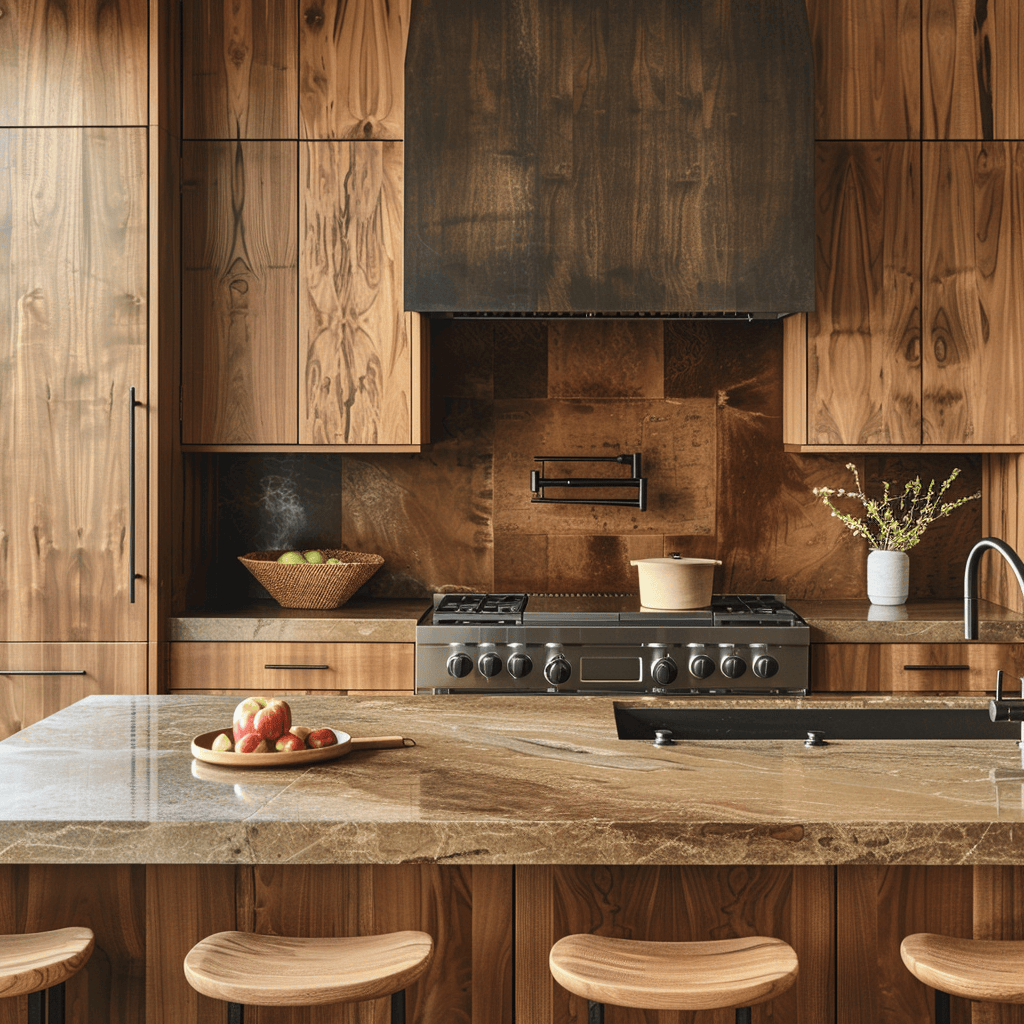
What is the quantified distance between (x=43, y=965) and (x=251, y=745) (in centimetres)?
46

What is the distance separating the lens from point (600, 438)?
396 centimetres

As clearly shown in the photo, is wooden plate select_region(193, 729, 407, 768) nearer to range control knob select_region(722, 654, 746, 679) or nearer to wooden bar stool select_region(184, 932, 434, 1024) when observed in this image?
wooden bar stool select_region(184, 932, 434, 1024)

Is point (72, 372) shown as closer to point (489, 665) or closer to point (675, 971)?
point (489, 665)

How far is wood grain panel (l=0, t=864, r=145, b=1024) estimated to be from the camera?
1.78m

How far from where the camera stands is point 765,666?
128 inches

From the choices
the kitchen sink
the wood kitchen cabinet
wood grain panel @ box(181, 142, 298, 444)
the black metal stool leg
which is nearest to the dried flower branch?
the wood kitchen cabinet

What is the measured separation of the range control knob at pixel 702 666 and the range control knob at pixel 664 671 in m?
0.06

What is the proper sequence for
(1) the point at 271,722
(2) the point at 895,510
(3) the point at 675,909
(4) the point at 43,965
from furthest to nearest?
(2) the point at 895,510 → (1) the point at 271,722 → (3) the point at 675,909 → (4) the point at 43,965

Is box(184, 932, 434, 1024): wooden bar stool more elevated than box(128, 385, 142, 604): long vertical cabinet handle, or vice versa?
box(128, 385, 142, 604): long vertical cabinet handle

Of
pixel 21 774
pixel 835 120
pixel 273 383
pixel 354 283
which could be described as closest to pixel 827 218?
pixel 835 120

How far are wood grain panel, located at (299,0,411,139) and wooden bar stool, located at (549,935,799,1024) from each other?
2723mm

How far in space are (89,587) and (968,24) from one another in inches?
133

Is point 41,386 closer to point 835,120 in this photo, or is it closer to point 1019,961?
point 835,120

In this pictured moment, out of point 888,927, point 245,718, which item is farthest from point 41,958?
point 888,927
